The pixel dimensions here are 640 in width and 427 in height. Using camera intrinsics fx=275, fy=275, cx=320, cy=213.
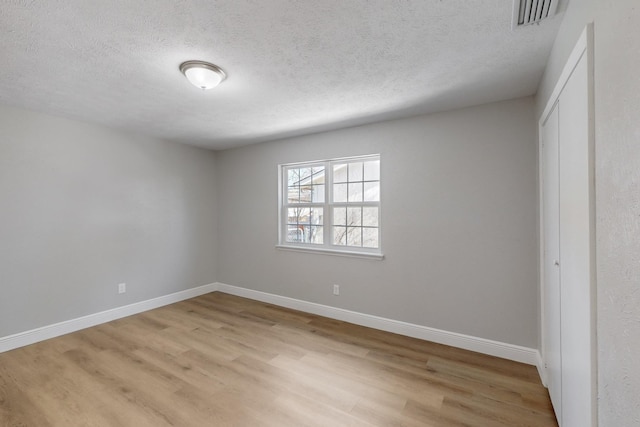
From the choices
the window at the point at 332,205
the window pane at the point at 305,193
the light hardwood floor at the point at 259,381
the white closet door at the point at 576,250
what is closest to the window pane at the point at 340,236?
the window at the point at 332,205

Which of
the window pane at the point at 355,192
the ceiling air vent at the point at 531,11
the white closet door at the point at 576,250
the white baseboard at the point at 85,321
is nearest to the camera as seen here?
the white closet door at the point at 576,250

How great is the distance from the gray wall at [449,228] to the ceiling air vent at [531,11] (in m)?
1.20

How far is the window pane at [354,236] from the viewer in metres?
3.59

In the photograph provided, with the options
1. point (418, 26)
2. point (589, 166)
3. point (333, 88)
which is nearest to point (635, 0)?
point (589, 166)

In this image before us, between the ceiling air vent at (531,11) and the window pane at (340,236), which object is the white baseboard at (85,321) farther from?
the ceiling air vent at (531,11)

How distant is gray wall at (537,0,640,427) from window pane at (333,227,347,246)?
276cm

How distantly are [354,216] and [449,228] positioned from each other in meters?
1.18

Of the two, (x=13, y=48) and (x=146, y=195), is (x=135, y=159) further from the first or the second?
(x=13, y=48)

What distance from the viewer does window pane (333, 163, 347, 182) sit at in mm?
3727

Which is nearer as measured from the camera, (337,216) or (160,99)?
(160,99)

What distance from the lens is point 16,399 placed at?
2.04 metres

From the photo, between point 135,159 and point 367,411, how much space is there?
4.08 m

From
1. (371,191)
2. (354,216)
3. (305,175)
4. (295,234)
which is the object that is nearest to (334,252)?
(354,216)

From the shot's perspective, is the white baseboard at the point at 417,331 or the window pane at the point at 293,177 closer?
the white baseboard at the point at 417,331
